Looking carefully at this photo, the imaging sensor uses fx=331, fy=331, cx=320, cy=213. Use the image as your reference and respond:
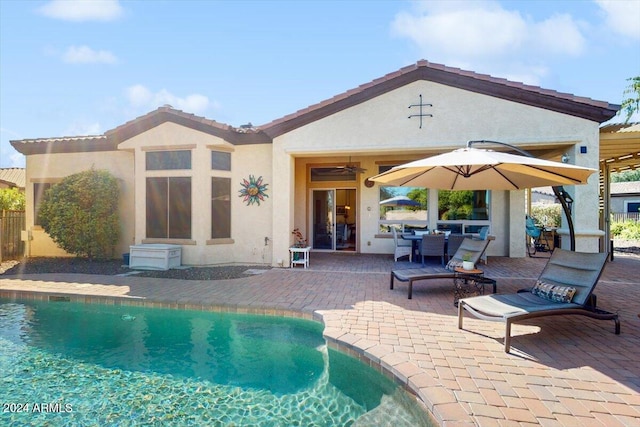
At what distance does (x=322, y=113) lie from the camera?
33.2 feet

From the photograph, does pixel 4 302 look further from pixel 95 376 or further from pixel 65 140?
pixel 65 140

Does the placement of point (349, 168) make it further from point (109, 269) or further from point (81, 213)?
point (81, 213)

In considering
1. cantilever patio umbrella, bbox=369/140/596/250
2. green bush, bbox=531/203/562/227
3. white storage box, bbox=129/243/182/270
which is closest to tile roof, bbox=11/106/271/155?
white storage box, bbox=129/243/182/270

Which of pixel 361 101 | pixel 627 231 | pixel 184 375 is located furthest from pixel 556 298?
pixel 627 231

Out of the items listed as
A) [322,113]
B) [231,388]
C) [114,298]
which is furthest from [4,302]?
[322,113]

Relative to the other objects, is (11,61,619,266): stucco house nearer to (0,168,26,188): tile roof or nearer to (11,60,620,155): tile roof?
(11,60,620,155): tile roof

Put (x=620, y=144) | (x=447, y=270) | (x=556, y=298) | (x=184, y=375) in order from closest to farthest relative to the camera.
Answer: (x=184, y=375) < (x=556, y=298) < (x=447, y=270) < (x=620, y=144)

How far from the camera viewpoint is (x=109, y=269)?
10.2 m

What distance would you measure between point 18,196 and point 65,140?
7209 mm

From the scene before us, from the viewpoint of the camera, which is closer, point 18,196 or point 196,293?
point 196,293

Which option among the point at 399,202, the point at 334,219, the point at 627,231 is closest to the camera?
the point at 399,202

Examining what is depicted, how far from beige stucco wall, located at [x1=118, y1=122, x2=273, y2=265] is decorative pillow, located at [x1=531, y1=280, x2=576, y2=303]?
765 cm

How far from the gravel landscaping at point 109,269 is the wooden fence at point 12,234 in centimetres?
106

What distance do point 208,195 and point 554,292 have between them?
30.6ft
